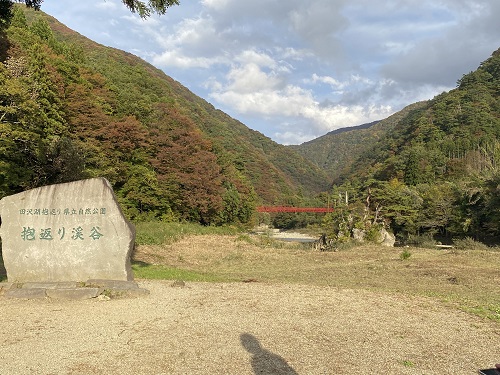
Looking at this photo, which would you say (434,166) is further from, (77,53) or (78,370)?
(78,370)

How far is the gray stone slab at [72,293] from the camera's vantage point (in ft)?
23.2

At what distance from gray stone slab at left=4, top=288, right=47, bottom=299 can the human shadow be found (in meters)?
4.35

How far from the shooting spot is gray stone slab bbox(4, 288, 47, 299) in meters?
7.11

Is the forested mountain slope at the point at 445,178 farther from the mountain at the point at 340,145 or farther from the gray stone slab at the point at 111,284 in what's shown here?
the mountain at the point at 340,145

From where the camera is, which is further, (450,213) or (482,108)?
(482,108)

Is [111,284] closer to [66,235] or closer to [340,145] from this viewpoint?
[66,235]

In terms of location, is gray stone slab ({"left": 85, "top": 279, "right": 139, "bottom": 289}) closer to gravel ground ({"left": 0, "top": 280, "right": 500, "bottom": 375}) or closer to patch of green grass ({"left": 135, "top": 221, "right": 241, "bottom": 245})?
gravel ground ({"left": 0, "top": 280, "right": 500, "bottom": 375})

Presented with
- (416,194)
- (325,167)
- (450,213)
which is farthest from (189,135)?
(325,167)

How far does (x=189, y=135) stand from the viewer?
101 ft

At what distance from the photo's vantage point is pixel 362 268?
12820mm

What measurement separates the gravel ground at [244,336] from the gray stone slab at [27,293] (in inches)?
6.4

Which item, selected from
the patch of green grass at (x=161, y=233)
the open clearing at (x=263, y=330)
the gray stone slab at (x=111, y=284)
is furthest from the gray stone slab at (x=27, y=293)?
the patch of green grass at (x=161, y=233)

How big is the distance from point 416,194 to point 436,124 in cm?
4057

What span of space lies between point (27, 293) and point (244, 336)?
450 centimetres
